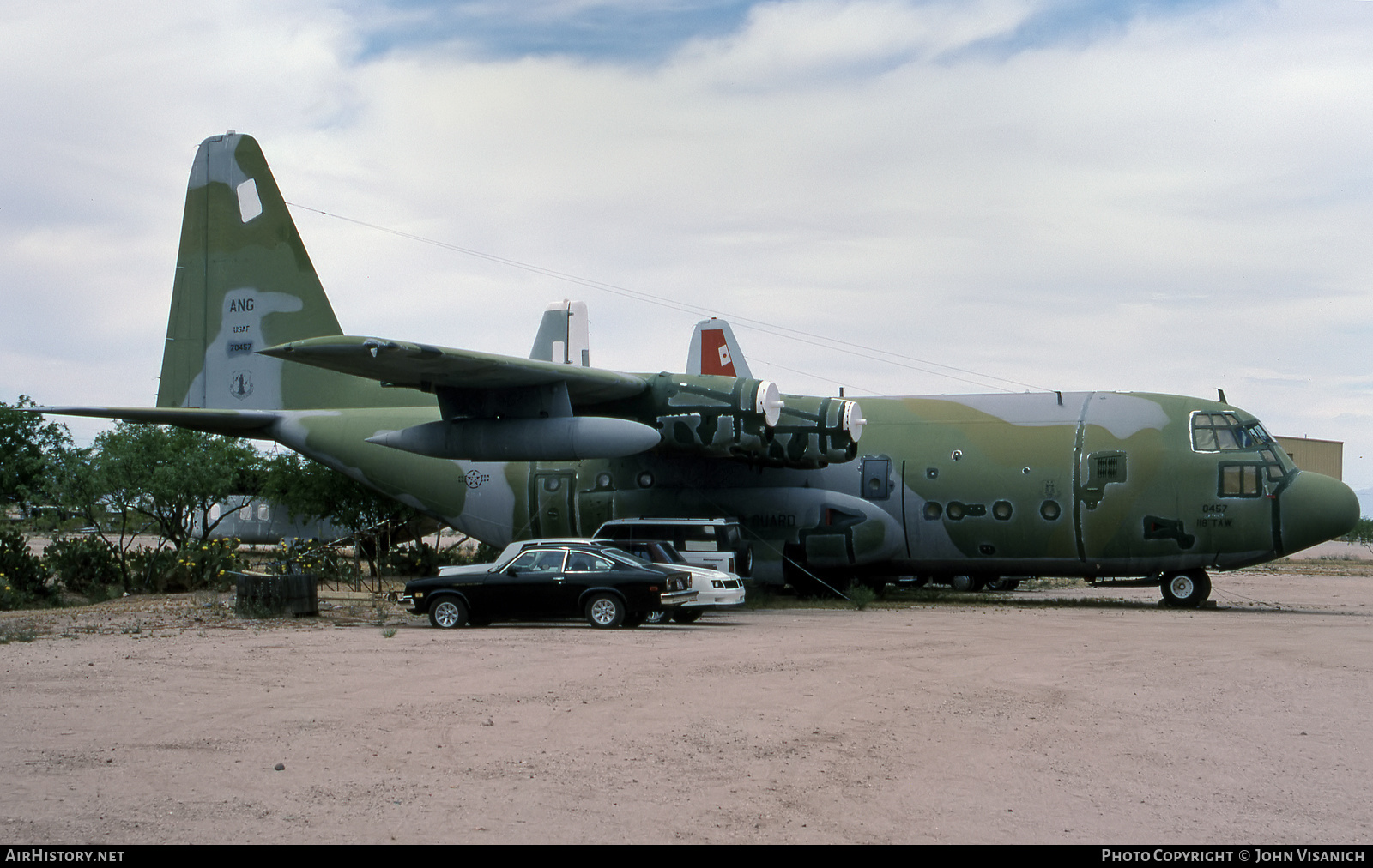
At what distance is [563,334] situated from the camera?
116 feet

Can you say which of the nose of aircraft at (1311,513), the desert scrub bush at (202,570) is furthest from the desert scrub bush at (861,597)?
the desert scrub bush at (202,570)

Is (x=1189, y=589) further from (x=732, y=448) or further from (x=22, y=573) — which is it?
(x=22, y=573)

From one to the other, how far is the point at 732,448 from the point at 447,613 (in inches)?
255

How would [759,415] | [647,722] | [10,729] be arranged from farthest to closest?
1. [759,415]
2. [647,722]
3. [10,729]

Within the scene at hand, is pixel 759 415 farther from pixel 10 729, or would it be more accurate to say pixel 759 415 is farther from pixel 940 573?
pixel 10 729

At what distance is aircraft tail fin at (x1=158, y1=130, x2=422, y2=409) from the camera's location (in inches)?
1028

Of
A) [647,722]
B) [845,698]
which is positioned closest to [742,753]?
[647,722]

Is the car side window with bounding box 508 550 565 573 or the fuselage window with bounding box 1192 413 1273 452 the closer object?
the car side window with bounding box 508 550 565 573

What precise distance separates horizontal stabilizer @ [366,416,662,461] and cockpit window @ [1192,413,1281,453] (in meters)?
9.93

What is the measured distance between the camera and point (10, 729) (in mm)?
9219

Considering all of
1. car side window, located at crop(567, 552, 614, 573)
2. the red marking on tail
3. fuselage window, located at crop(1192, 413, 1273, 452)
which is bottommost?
car side window, located at crop(567, 552, 614, 573)

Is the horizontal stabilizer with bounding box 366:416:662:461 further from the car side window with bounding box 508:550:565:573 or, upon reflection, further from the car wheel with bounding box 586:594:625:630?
the car wheel with bounding box 586:594:625:630

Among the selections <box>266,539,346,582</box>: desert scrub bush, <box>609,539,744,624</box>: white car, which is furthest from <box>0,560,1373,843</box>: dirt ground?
<box>266,539,346,582</box>: desert scrub bush
